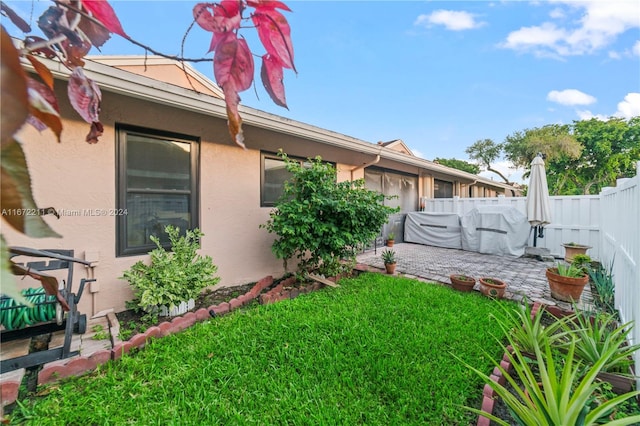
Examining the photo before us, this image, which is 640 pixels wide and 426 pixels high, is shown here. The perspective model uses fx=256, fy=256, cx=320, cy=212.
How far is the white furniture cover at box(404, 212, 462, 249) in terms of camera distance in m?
8.02

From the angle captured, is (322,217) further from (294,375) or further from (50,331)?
(50,331)

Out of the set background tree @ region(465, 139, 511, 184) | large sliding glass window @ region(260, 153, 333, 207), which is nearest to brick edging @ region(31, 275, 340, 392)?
large sliding glass window @ region(260, 153, 333, 207)

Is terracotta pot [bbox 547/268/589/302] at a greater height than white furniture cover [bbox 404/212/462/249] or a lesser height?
lesser

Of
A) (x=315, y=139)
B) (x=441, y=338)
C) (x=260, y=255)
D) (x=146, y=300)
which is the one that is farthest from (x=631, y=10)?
(x=146, y=300)

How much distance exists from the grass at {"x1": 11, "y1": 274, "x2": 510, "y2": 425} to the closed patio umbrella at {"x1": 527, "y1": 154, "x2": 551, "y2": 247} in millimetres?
4814

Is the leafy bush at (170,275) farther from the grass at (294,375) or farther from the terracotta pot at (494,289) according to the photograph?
the terracotta pot at (494,289)

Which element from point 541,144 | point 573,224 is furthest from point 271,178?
point 541,144

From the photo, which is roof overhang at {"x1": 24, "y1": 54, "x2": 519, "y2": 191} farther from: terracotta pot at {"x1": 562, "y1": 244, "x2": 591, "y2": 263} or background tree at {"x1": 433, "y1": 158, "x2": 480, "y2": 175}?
background tree at {"x1": 433, "y1": 158, "x2": 480, "y2": 175}

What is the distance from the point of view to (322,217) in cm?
415

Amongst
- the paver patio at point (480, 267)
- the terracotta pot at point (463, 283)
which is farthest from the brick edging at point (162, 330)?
the paver patio at point (480, 267)

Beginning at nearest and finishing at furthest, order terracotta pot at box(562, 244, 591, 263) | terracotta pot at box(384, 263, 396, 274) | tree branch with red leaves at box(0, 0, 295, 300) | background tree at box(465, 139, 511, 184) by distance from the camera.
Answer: tree branch with red leaves at box(0, 0, 295, 300), terracotta pot at box(384, 263, 396, 274), terracotta pot at box(562, 244, 591, 263), background tree at box(465, 139, 511, 184)

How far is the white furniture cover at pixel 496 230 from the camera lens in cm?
696

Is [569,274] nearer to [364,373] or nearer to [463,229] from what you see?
[364,373]

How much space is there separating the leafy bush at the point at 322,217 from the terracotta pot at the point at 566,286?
255 centimetres
